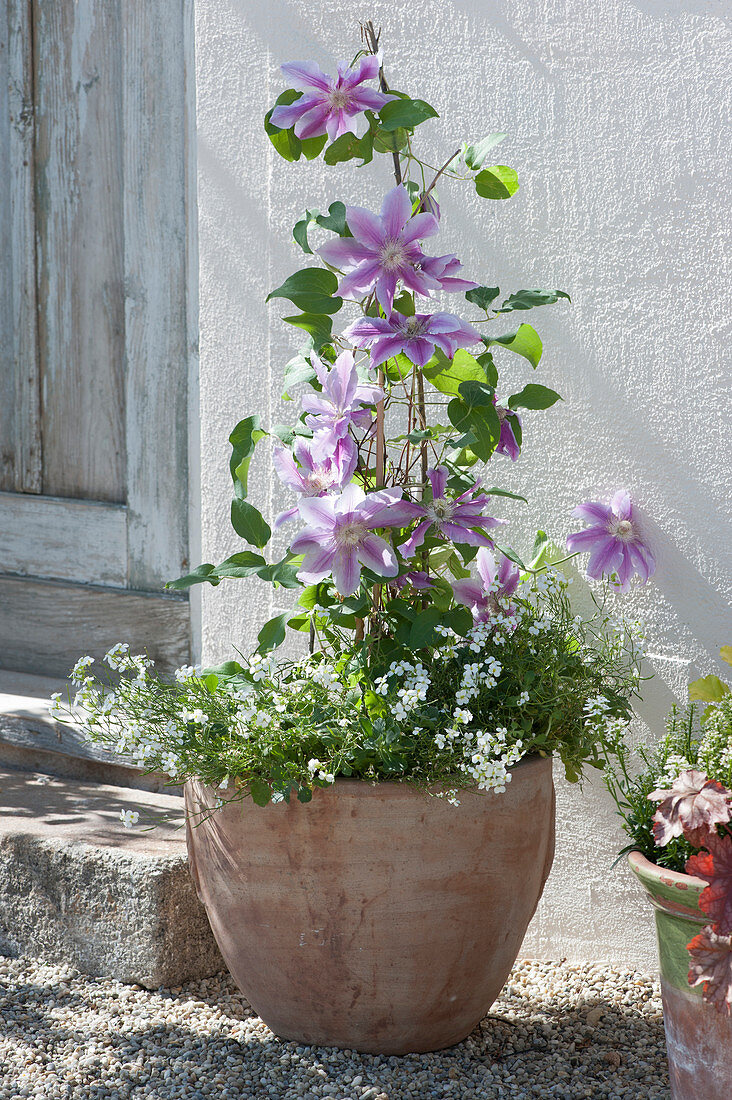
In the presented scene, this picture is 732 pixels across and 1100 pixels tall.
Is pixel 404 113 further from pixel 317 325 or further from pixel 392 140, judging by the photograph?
pixel 317 325

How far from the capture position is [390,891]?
178 centimetres

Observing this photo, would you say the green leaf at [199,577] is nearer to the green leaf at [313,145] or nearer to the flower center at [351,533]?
the flower center at [351,533]

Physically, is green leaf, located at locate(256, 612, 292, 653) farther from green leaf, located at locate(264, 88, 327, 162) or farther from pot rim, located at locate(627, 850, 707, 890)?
green leaf, located at locate(264, 88, 327, 162)

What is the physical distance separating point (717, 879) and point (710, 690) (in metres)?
0.43

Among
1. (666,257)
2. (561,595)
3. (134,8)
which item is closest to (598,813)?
(561,595)

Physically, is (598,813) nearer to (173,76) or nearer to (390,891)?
(390,891)

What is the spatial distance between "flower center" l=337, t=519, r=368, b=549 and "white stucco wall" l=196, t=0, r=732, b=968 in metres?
0.65

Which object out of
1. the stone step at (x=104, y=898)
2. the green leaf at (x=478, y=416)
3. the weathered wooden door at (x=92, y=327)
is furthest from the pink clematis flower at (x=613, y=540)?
the weathered wooden door at (x=92, y=327)

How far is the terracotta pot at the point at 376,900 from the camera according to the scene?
1772 millimetres

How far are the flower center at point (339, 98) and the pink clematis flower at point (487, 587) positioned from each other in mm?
800

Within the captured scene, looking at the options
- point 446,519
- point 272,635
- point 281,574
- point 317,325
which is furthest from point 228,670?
point 317,325

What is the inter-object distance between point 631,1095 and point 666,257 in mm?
1407

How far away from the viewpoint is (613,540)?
2033mm

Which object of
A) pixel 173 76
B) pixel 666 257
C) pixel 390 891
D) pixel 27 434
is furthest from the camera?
pixel 27 434
